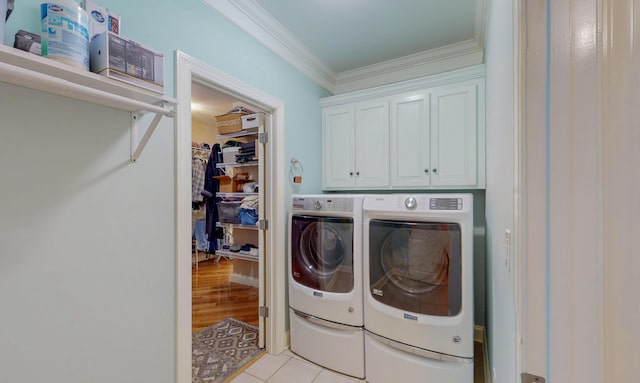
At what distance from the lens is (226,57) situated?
65.0 inches

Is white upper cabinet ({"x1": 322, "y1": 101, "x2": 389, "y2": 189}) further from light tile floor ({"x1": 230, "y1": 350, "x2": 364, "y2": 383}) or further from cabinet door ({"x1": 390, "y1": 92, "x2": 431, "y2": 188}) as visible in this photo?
light tile floor ({"x1": 230, "y1": 350, "x2": 364, "y2": 383})

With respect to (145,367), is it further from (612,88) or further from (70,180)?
(612,88)

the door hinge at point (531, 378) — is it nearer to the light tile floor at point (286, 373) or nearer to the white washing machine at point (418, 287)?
the white washing machine at point (418, 287)

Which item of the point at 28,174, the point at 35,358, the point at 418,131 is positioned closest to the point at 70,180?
the point at 28,174

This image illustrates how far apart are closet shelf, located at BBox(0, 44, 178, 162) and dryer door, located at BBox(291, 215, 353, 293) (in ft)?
3.92

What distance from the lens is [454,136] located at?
6.65 feet

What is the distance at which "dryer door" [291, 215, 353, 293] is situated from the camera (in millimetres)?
1820

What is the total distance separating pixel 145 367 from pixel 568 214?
1.69 m

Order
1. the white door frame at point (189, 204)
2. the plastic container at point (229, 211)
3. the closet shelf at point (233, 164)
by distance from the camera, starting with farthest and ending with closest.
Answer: the plastic container at point (229, 211) < the closet shelf at point (233, 164) < the white door frame at point (189, 204)

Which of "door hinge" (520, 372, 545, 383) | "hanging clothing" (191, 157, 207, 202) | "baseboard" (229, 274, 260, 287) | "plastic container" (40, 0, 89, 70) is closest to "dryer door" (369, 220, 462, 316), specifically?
"door hinge" (520, 372, 545, 383)

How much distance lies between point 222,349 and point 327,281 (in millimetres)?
1076

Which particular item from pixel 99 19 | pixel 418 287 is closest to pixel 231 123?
pixel 99 19

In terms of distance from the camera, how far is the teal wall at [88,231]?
34.8 inches

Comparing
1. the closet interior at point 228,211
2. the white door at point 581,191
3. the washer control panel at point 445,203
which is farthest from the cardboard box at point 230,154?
the white door at point 581,191
